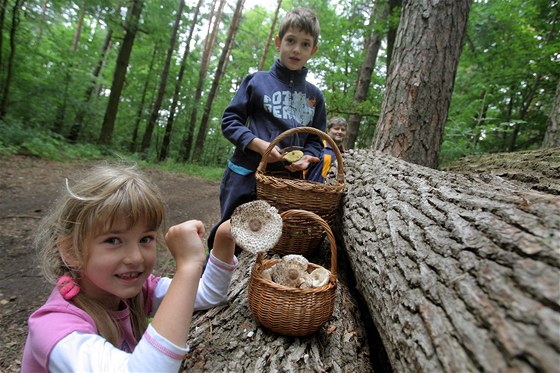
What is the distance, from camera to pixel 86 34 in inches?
527

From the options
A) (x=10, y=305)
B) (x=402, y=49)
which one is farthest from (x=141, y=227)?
(x=402, y=49)

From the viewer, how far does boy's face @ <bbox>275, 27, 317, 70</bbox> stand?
2.25 metres

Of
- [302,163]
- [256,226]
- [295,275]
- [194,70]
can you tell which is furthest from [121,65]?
[295,275]

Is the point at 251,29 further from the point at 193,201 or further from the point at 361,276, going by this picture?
the point at 361,276

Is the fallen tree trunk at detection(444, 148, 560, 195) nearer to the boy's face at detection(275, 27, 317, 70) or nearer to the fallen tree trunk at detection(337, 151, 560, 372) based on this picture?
the fallen tree trunk at detection(337, 151, 560, 372)

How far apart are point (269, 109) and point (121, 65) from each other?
8.54 meters

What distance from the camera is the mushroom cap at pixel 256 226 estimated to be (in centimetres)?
132

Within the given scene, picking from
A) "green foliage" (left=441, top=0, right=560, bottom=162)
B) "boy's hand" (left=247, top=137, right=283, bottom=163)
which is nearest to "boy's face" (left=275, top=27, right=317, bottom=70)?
"boy's hand" (left=247, top=137, right=283, bottom=163)

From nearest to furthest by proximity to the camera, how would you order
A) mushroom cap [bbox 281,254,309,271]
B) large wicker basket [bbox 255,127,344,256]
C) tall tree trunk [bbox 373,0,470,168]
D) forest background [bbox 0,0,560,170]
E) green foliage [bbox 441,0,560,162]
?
mushroom cap [bbox 281,254,309,271] → large wicker basket [bbox 255,127,344,256] → tall tree trunk [bbox 373,0,470,168] → green foliage [bbox 441,0,560,162] → forest background [bbox 0,0,560,170]

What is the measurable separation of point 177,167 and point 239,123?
895cm

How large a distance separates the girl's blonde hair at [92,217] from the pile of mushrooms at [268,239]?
1.11 ft

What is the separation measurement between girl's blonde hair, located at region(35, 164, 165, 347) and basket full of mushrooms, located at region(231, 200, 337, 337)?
37cm

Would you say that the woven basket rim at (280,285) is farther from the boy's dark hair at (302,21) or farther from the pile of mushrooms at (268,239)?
the boy's dark hair at (302,21)

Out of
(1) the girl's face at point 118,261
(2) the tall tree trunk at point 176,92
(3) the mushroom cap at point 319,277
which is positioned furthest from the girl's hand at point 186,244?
(2) the tall tree trunk at point 176,92
